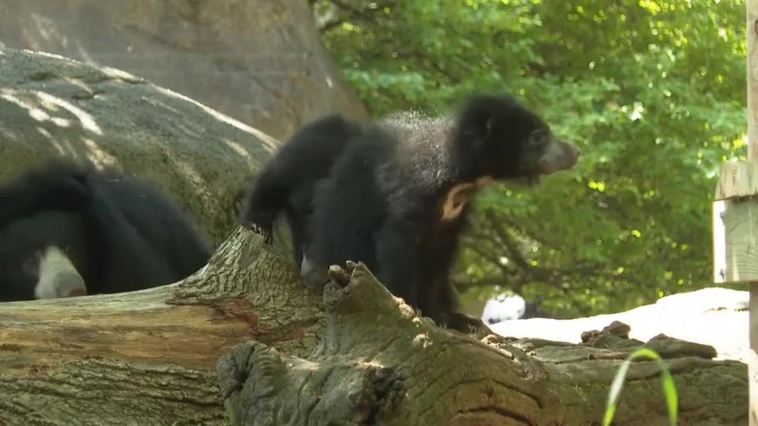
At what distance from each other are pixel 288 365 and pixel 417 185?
2.26 m

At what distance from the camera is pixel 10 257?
4.99 meters

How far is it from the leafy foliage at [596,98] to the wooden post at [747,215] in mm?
6993

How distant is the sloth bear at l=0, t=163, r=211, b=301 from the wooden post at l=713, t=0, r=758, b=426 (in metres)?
2.44

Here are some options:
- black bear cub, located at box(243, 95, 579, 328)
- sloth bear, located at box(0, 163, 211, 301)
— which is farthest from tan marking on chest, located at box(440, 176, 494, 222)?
sloth bear, located at box(0, 163, 211, 301)

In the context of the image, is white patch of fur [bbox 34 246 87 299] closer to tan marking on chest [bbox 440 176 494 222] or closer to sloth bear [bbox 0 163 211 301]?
sloth bear [bbox 0 163 211 301]

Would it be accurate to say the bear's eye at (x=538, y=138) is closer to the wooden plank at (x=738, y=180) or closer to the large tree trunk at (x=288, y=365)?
the large tree trunk at (x=288, y=365)

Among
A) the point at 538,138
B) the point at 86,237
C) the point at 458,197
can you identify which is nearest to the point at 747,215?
the point at 458,197

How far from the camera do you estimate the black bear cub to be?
5.46 meters

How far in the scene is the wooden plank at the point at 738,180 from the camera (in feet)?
13.4

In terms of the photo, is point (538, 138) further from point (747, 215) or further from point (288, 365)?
point (288, 365)

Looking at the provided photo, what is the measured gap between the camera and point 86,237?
5.30m

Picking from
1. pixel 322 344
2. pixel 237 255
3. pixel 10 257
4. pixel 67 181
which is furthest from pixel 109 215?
pixel 322 344

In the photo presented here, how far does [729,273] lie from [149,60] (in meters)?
8.56


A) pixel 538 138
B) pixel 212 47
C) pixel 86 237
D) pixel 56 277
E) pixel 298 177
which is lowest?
pixel 56 277
